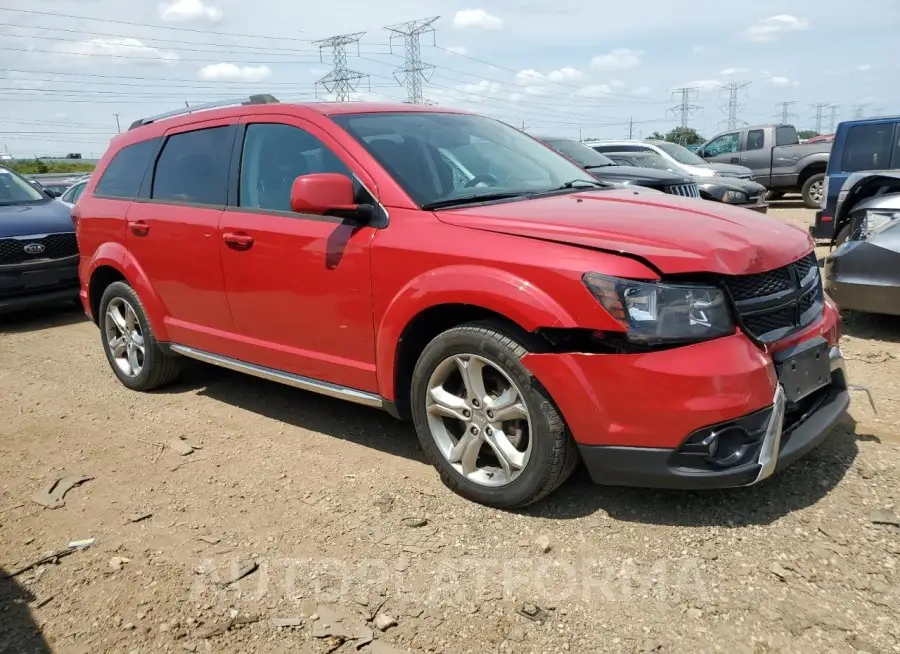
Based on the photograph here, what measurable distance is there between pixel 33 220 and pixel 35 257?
0.49 metres

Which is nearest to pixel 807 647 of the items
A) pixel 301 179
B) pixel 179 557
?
pixel 179 557

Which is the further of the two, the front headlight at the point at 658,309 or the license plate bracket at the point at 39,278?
the license plate bracket at the point at 39,278

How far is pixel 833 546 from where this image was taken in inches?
109

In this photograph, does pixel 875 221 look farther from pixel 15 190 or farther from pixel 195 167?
pixel 15 190

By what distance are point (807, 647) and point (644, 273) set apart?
51.8 inches

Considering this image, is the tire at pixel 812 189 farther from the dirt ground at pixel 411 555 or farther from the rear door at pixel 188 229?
the rear door at pixel 188 229

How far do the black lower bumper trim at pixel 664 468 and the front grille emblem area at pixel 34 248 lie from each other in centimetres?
707

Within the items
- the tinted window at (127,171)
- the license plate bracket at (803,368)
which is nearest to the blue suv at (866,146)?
the license plate bracket at (803,368)

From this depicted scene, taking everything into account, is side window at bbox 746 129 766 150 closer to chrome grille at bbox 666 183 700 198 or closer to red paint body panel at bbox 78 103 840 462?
chrome grille at bbox 666 183 700 198

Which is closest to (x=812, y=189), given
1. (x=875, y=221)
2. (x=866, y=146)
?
(x=866, y=146)

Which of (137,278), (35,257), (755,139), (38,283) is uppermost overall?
(755,139)

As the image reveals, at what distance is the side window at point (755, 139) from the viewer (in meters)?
17.0

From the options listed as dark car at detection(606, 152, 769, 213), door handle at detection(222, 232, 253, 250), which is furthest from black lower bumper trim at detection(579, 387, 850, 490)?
dark car at detection(606, 152, 769, 213)

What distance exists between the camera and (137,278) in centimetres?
486
